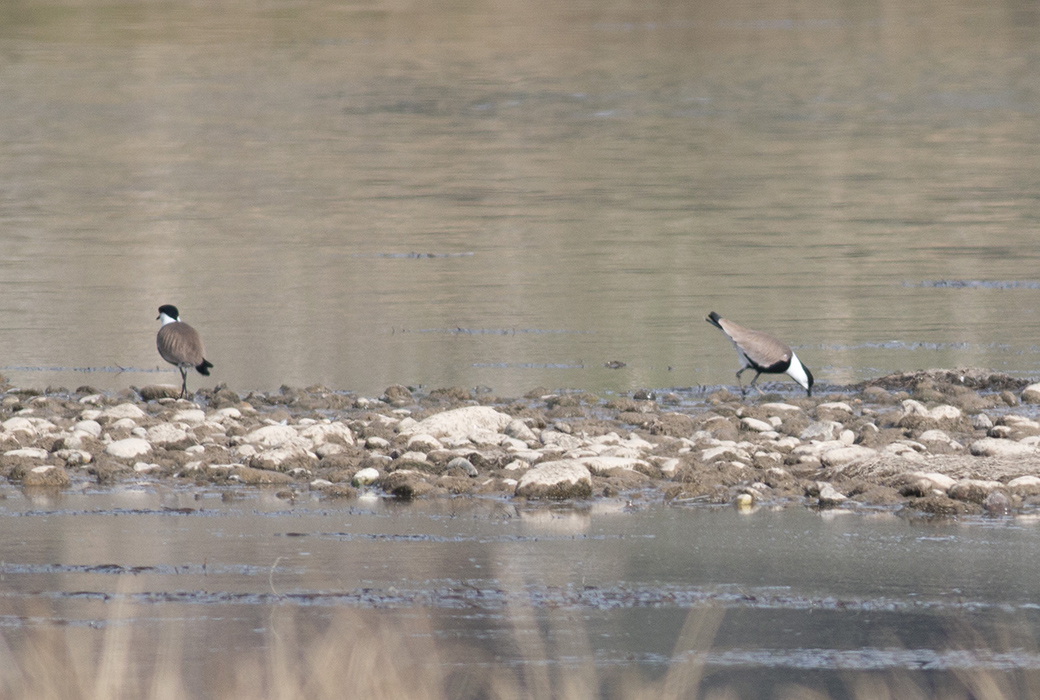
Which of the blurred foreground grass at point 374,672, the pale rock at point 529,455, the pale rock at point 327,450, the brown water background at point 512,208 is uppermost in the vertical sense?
the blurred foreground grass at point 374,672

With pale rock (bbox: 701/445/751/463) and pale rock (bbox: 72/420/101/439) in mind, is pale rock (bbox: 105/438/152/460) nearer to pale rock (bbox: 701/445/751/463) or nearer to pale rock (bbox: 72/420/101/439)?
pale rock (bbox: 72/420/101/439)

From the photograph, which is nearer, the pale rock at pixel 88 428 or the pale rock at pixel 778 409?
the pale rock at pixel 88 428

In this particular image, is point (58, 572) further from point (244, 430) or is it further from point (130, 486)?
point (244, 430)

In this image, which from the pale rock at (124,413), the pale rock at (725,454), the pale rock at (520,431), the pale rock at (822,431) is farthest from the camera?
the pale rock at (124,413)

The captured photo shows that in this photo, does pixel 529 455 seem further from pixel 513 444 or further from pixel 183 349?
pixel 183 349

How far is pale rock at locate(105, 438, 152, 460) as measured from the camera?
11.1m

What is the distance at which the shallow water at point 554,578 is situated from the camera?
7.21 meters

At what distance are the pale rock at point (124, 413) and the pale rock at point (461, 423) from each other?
183 cm

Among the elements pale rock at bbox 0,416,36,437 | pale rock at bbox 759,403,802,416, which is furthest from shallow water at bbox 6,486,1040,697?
pale rock at bbox 759,403,802,416

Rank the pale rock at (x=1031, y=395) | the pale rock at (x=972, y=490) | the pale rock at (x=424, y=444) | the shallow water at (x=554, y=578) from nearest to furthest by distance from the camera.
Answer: the shallow water at (x=554, y=578) < the pale rock at (x=972, y=490) < the pale rock at (x=424, y=444) < the pale rock at (x=1031, y=395)

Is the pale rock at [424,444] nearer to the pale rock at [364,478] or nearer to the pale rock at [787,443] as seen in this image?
the pale rock at [364,478]

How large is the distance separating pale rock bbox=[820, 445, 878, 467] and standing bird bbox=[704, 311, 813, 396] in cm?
283

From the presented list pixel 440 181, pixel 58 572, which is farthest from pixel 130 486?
pixel 440 181

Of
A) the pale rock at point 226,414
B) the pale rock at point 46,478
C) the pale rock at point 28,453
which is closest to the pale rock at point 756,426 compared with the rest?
the pale rock at point 226,414
